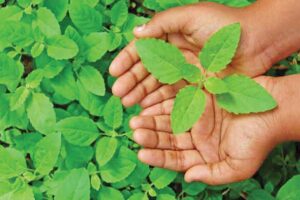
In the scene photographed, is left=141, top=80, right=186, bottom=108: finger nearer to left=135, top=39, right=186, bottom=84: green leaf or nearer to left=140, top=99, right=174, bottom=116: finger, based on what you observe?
left=140, top=99, right=174, bottom=116: finger

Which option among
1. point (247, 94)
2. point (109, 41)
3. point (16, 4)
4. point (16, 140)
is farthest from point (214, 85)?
point (16, 4)

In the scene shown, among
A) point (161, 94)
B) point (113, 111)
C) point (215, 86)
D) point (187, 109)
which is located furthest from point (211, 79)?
point (113, 111)

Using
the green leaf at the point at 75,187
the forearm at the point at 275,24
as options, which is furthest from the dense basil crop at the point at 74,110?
the forearm at the point at 275,24

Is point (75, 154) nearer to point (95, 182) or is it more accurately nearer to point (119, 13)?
point (95, 182)

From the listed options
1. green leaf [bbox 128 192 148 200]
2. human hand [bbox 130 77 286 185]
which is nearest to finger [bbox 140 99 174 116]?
human hand [bbox 130 77 286 185]

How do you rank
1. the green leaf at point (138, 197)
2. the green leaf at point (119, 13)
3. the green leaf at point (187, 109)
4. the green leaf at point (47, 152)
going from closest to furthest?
1. the green leaf at point (187, 109)
2. the green leaf at point (47, 152)
3. the green leaf at point (138, 197)
4. the green leaf at point (119, 13)

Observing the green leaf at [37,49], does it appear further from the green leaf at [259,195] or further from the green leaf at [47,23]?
the green leaf at [259,195]
